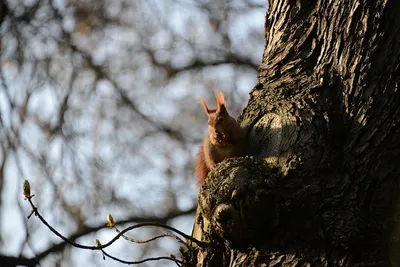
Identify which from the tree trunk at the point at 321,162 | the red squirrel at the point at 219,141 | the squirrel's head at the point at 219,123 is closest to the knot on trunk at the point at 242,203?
the tree trunk at the point at 321,162

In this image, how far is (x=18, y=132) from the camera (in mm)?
5172

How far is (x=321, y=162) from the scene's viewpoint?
2.38 metres

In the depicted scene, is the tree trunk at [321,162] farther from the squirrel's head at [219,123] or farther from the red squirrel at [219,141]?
the squirrel's head at [219,123]

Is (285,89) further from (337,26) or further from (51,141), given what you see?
(51,141)

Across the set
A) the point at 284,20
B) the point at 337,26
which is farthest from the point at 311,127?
the point at 284,20

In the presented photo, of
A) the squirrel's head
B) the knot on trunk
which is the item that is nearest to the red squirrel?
the squirrel's head

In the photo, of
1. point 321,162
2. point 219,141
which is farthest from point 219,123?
point 321,162

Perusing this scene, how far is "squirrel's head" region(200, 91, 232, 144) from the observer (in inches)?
119

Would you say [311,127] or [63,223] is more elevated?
Answer: [63,223]

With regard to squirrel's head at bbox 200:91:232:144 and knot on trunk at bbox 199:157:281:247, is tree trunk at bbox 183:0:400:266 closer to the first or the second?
knot on trunk at bbox 199:157:281:247

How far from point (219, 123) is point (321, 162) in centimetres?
92

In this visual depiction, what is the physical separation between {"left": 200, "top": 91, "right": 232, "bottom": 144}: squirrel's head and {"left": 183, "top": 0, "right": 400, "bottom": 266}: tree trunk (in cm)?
24

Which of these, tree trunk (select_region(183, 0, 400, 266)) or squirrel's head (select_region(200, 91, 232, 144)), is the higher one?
squirrel's head (select_region(200, 91, 232, 144))

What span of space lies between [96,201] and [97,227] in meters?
0.23
